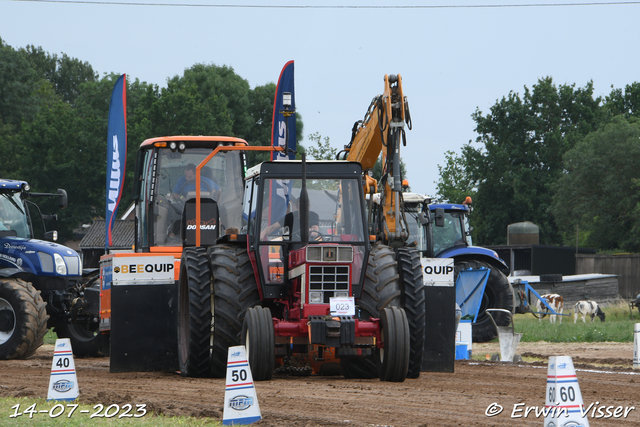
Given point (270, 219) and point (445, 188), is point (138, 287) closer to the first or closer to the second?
point (270, 219)

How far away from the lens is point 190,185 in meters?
13.1

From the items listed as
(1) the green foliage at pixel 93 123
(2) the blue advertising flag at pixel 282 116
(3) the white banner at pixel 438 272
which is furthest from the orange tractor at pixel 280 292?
(1) the green foliage at pixel 93 123

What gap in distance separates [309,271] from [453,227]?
1234 centimetres

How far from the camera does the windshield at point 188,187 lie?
1292 centimetres

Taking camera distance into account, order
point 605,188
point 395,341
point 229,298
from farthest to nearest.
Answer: point 605,188 → point 229,298 → point 395,341

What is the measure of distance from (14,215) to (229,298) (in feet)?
24.7

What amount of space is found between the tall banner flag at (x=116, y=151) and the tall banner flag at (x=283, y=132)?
4192 mm

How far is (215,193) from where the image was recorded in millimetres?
13008

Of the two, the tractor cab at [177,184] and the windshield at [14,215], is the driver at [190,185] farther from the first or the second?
the windshield at [14,215]

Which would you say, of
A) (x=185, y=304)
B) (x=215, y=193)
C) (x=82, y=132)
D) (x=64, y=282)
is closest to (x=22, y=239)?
(x=64, y=282)

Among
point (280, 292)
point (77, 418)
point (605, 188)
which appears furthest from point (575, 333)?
point (605, 188)

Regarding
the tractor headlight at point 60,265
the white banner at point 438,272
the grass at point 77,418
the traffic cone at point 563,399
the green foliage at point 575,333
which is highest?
the tractor headlight at point 60,265

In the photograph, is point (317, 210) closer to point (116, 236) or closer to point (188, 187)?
point (188, 187)

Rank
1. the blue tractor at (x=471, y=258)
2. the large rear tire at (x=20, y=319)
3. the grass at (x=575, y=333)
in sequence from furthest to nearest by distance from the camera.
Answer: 1. the grass at (x=575, y=333)
2. the blue tractor at (x=471, y=258)
3. the large rear tire at (x=20, y=319)
